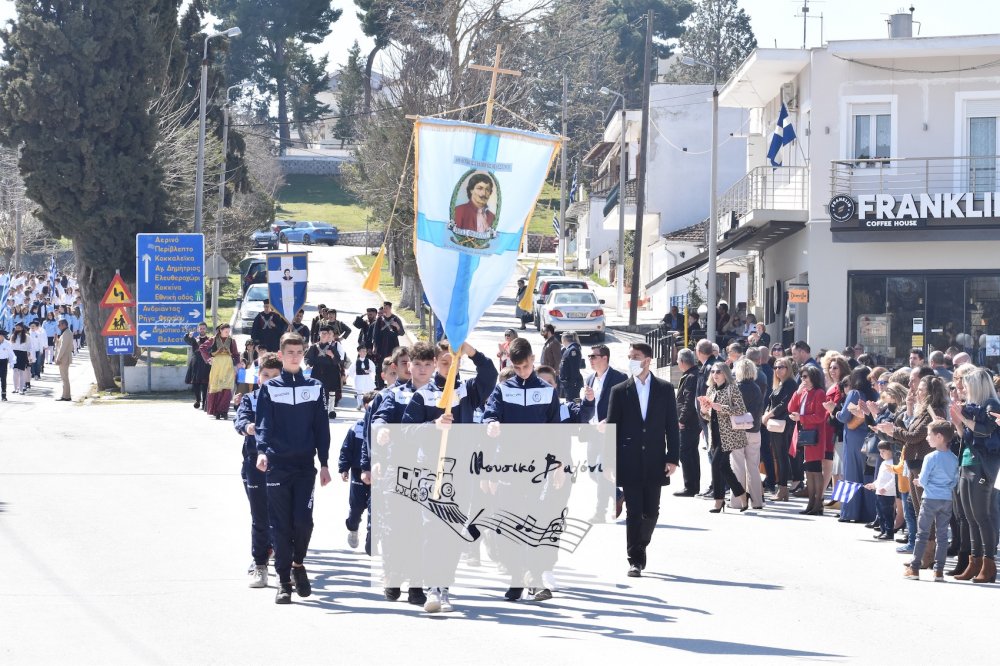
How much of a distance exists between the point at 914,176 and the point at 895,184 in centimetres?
45

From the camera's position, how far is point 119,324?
2838 centimetres

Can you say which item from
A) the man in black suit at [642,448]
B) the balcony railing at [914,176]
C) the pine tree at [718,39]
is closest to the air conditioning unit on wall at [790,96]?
the balcony railing at [914,176]

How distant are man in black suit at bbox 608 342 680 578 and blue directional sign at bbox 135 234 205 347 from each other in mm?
19345

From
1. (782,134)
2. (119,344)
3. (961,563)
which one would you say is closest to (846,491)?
(961,563)

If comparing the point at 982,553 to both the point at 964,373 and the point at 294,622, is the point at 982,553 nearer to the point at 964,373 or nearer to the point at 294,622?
the point at 964,373

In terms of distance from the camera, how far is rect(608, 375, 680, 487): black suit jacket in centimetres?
1084

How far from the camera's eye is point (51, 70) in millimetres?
29438

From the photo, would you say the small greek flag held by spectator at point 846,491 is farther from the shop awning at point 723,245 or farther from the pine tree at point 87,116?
the pine tree at point 87,116

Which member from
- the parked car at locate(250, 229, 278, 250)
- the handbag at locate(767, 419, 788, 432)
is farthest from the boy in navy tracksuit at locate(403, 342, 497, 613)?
the parked car at locate(250, 229, 278, 250)

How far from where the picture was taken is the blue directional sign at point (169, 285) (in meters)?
28.9

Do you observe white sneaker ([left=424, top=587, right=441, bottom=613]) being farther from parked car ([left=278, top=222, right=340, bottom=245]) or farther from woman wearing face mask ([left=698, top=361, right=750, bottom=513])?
parked car ([left=278, top=222, right=340, bottom=245])

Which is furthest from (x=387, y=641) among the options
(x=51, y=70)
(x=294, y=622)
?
(x=51, y=70)

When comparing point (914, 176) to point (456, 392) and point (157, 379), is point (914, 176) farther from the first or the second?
point (456, 392)

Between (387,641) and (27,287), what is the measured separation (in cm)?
3723
